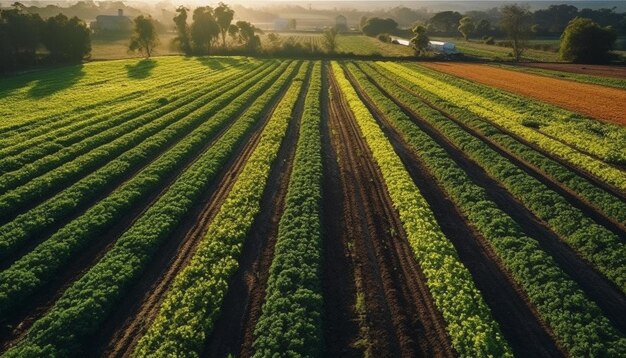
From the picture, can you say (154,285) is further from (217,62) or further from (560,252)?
(217,62)

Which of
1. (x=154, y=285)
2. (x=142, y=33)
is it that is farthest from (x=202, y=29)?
(x=154, y=285)

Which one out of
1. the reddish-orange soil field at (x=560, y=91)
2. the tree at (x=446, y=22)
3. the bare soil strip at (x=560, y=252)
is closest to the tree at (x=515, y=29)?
the reddish-orange soil field at (x=560, y=91)

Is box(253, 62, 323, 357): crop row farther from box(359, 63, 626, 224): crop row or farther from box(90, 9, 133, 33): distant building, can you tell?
box(90, 9, 133, 33): distant building

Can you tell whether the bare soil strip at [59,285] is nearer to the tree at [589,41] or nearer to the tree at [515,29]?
the tree at [589,41]

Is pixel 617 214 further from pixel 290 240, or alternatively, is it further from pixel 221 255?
pixel 221 255

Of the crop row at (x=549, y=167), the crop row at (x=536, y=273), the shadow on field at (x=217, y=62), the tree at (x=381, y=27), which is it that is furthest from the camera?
the tree at (x=381, y=27)

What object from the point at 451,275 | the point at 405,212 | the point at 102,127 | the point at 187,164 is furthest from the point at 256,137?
the point at 451,275
